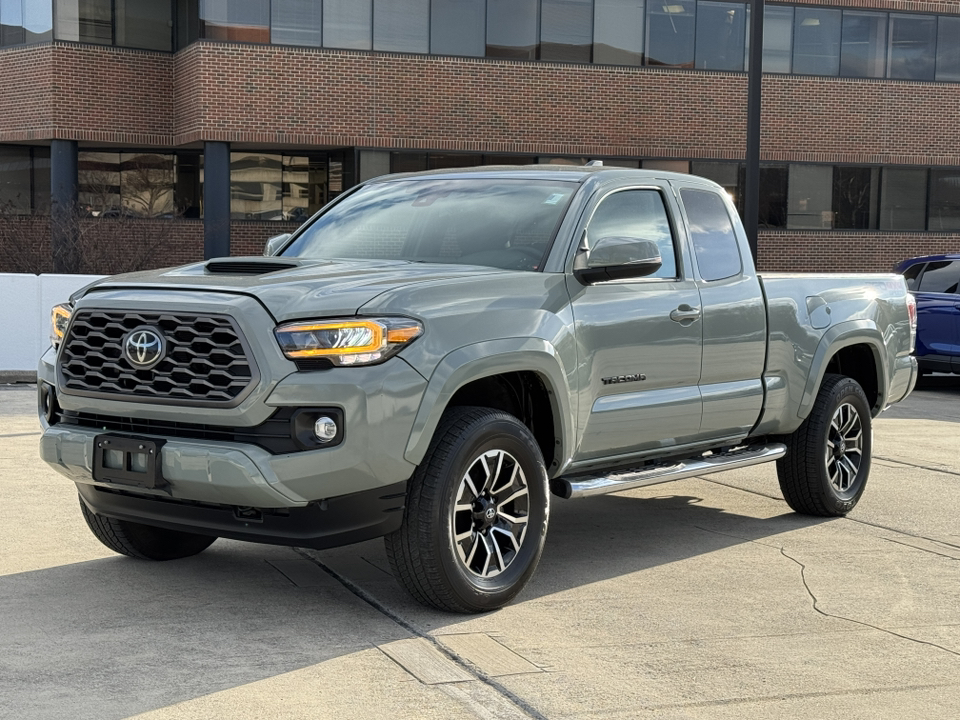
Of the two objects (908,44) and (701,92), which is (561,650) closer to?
(701,92)

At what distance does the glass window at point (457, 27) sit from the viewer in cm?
2745

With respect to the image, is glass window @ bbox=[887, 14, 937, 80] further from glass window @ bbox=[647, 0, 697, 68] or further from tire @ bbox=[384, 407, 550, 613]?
tire @ bbox=[384, 407, 550, 613]

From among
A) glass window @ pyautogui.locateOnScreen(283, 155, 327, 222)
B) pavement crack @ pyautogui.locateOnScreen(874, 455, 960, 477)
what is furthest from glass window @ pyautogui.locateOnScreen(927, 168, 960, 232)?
pavement crack @ pyautogui.locateOnScreen(874, 455, 960, 477)

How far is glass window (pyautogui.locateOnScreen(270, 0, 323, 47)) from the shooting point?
26359 mm

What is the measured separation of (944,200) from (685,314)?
27098 mm

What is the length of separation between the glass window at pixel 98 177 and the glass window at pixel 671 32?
1190 cm

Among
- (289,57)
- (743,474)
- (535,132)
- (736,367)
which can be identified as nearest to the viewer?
(736,367)

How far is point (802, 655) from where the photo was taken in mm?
5223

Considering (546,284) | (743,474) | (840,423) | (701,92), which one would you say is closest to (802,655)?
(546,284)

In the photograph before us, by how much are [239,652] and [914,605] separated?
303 cm

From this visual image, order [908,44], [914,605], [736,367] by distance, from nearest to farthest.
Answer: [914,605], [736,367], [908,44]

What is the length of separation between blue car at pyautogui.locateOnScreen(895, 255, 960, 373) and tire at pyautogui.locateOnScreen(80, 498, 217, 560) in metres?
12.1

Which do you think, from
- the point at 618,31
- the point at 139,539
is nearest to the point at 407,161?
the point at 618,31

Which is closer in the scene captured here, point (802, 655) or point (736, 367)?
point (802, 655)
